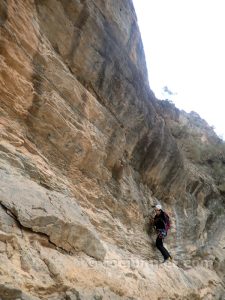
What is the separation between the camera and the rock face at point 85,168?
21.3 ft

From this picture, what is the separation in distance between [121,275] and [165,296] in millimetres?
1896

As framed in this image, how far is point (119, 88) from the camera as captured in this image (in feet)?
37.3

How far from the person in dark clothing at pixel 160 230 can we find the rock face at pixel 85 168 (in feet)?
0.93

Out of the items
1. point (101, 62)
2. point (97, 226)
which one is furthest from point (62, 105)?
point (97, 226)

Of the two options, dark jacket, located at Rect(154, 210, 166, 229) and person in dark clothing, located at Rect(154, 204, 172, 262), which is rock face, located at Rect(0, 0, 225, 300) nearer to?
person in dark clothing, located at Rect(154, 204, 172, 262)

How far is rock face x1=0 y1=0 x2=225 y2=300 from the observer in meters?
6.50

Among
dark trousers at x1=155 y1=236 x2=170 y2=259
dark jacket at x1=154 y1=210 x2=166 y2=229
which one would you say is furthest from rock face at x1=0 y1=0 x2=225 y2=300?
dark jacket at x1=154 y1=210 x2=166 y2=229

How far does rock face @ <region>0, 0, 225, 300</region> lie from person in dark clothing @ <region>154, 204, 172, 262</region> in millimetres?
285

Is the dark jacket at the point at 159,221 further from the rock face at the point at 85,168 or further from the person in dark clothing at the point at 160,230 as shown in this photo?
the rock face at the point at 85,168

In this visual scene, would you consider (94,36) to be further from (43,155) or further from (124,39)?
(43,155)

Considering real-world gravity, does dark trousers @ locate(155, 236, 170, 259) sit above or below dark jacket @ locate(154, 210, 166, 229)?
below

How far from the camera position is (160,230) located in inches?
463

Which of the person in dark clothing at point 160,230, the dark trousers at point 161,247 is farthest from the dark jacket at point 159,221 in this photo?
the dark trousers at point 161,247

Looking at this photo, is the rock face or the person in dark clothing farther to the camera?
the person in dark clothing
